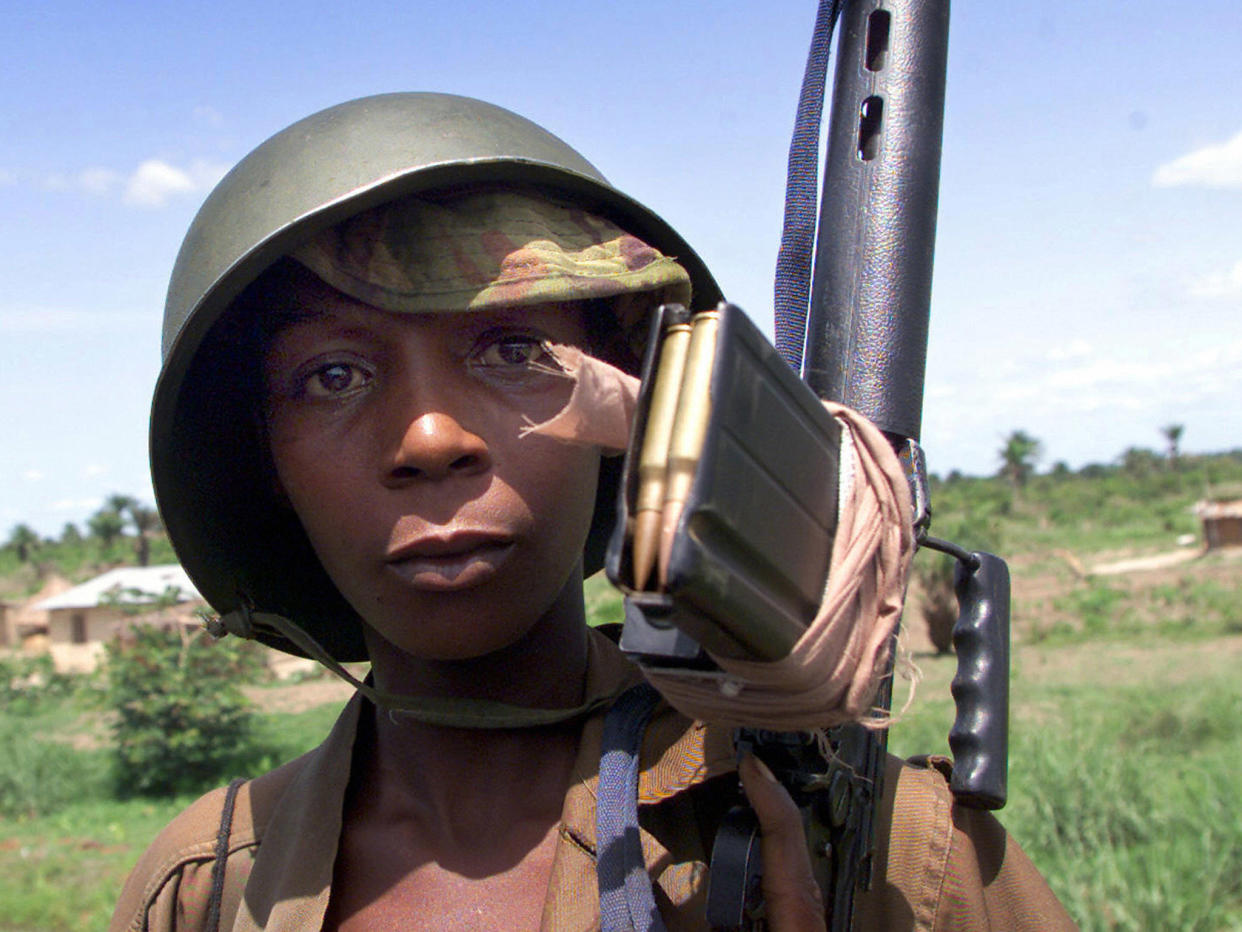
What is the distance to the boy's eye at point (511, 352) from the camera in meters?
1.66

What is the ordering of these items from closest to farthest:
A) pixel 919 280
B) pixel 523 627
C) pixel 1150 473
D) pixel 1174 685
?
pixel 919 280, pixel 523 627, pixel 1174 685, pixel 1150 473

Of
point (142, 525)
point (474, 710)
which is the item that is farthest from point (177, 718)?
point (142, 525)

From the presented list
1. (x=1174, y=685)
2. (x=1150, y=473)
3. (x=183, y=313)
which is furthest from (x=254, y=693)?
(x=1150, y=473)

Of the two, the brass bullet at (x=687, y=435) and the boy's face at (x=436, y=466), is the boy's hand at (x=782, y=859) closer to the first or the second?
the brass bullet at (x=687, y=435)

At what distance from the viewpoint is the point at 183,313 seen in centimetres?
182

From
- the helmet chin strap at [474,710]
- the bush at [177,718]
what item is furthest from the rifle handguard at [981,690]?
the bush at [177,718]

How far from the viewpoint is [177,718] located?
1424 centimetres

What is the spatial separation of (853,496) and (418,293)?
72 cm

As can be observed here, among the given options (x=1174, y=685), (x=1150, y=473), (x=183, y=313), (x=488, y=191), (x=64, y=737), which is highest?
(x=1150, y=473)

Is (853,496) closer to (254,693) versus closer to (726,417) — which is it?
(726,417)

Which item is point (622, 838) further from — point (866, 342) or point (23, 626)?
point (23, 626)

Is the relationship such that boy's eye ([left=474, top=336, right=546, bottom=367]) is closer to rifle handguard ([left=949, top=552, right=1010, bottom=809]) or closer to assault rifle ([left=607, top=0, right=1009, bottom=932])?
assault rifle ([left=607, top=0, right=1009, bottom=932])

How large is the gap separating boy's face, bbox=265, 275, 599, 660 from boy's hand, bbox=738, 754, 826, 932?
20.4 inches

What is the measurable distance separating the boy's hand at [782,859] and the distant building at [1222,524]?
34961 mm
